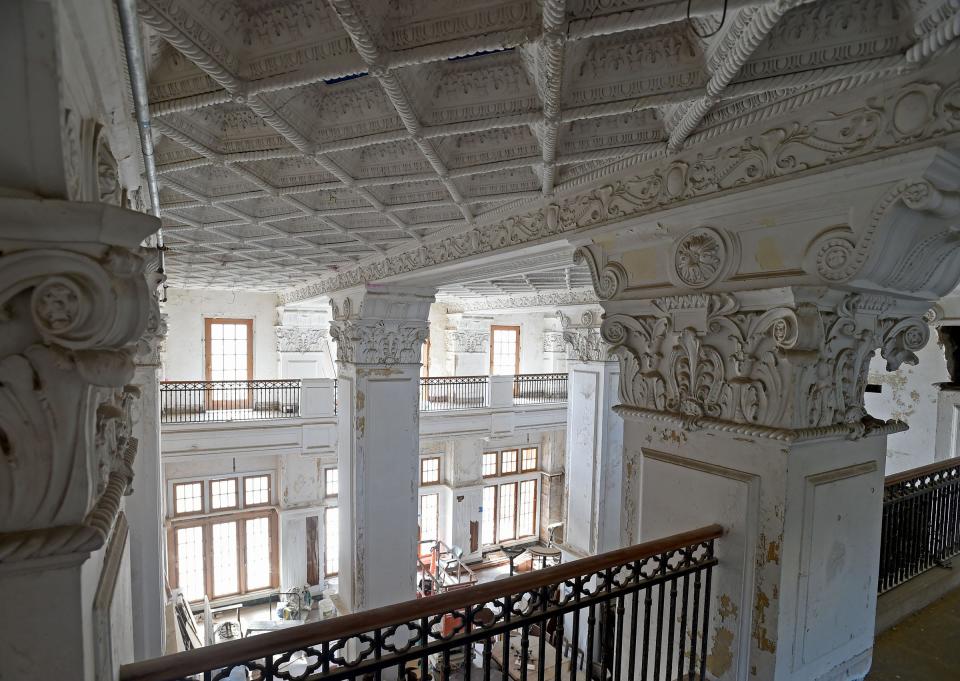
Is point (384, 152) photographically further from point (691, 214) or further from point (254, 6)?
point (691, 214)

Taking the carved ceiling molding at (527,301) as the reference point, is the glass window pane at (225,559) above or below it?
below

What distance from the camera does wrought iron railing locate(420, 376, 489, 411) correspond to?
10.5 meters

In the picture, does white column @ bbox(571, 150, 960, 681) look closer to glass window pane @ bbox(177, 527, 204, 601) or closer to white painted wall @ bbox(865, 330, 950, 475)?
white painted wall @ bbox(865, 330, 950, 475)

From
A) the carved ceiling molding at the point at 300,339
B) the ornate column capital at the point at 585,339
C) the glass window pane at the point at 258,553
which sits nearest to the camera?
the ornate column capital at the point at 585,339

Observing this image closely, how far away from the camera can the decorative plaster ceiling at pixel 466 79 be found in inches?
56.2

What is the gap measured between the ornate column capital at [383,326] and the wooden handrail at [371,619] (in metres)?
3.65

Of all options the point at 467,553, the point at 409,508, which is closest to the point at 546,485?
the point at 467,553

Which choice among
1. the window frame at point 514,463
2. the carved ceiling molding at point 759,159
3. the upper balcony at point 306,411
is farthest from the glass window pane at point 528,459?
the carved ceiling molding at point 759,159

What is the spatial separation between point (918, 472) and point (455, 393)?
8.08 metres

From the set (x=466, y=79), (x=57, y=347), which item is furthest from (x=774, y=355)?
(x=57, y=347)

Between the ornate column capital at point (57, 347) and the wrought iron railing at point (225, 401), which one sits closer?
the ornate column capital at point (57, 347)

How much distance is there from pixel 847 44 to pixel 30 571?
235 cm

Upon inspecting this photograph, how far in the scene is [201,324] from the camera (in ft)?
34.6

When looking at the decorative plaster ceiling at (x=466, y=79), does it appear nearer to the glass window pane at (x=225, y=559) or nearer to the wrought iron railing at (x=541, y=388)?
the glass window pane at (x=225, y=559)
